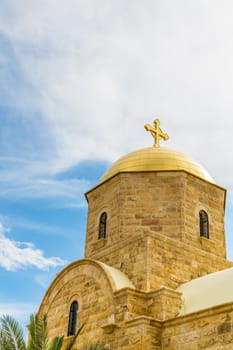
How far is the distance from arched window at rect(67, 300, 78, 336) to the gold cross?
538cm

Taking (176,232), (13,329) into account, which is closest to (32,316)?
(13,329)

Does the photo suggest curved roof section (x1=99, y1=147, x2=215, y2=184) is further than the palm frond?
Yes

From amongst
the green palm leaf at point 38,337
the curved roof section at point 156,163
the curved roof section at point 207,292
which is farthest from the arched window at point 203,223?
the green palm leaf at point 38,337

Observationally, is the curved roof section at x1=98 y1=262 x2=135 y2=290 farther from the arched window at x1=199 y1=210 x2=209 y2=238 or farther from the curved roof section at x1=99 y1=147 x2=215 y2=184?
the curved roof section at x1=99 y1=147 x2=215 y2=184

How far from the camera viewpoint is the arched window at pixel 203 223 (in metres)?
12.8

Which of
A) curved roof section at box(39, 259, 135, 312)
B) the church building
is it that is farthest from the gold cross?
curved roof section at box(39, 259, 135, 312)

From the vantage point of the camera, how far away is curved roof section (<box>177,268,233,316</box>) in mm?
9336

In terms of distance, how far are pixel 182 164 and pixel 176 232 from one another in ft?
6.74

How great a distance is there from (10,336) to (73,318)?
280 cm

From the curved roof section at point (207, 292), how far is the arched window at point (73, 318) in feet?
8.28

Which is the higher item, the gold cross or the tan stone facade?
the gold cross

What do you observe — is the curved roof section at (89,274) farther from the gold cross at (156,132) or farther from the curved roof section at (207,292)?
the gold cross at (156,132)

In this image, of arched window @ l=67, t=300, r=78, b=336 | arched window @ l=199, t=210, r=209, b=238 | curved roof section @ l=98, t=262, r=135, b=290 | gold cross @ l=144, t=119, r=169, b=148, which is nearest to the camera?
curved roof section @ l=98, t=262, r=135, b=290

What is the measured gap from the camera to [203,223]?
508 inches
